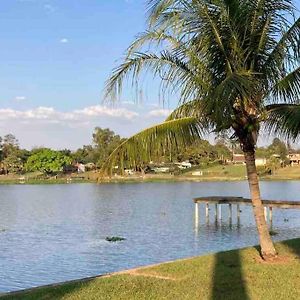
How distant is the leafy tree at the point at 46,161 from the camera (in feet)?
367

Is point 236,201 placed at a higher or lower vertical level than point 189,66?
lower

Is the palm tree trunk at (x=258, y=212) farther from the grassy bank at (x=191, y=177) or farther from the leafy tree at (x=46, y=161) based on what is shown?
the leafy tree at (x=46, y=161)

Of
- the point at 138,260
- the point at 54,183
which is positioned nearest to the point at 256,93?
the point at 138,260

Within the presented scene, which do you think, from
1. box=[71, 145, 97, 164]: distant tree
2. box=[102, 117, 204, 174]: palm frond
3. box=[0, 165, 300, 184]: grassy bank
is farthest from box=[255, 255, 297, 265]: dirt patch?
box=[71, 145, 97, 164]: distant tree

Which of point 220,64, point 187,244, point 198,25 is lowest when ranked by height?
point 187,244

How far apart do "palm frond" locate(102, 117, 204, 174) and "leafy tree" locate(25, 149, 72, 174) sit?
4003 inches

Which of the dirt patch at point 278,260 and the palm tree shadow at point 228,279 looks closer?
the palm tree shadow at point 228,279

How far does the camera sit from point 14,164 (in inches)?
4643

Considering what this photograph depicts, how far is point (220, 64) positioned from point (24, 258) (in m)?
12.5

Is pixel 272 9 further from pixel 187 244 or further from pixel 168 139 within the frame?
pixel 187 244

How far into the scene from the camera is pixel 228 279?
10.1 meters

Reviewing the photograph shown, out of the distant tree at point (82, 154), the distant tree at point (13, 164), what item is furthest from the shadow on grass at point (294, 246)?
the distant tree at point (82, 154)

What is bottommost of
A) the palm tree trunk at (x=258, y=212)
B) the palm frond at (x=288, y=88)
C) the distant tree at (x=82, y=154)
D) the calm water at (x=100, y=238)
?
the calm water at (x=100, y=238)

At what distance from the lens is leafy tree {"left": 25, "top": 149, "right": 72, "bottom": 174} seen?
11188cm
